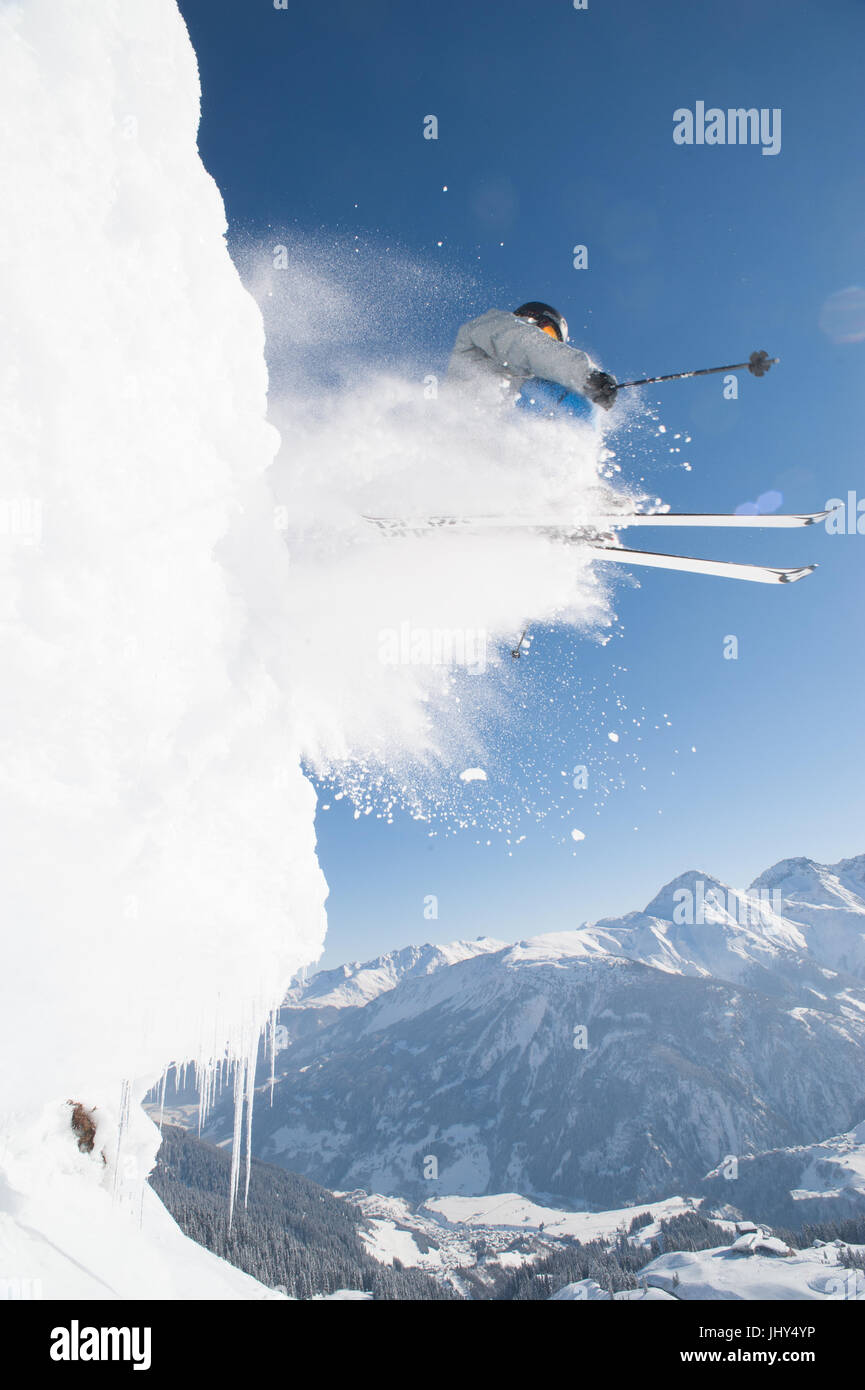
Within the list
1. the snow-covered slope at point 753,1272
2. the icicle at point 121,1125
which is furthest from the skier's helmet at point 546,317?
the snow-covered slope at point 753,1272

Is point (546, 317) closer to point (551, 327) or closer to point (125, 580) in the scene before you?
point (551, 327)

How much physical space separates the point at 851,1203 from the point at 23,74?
789 feet

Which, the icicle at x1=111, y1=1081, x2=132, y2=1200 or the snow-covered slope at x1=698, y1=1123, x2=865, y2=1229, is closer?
the icicle at x1=111, y1=1081, x2=132, y2=1200

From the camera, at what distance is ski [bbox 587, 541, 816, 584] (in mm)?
7172

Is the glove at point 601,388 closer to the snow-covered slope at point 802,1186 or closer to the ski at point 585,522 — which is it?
the ski at point 585,522

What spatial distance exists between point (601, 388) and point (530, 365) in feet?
3.03

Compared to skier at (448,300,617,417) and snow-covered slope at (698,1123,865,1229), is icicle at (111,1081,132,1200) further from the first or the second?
snow-covered slope at (698,1123,865,1229)

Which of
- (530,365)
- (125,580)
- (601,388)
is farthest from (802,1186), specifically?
(125,580)

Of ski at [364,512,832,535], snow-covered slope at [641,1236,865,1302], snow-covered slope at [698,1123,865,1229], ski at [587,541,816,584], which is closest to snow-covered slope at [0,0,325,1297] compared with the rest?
ski at [364,512,832,535]

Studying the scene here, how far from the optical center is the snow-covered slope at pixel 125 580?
2914 millimetres

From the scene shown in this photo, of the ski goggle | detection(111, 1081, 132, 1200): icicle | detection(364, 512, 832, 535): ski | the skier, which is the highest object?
the ski goggle

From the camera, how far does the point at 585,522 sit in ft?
24.1
